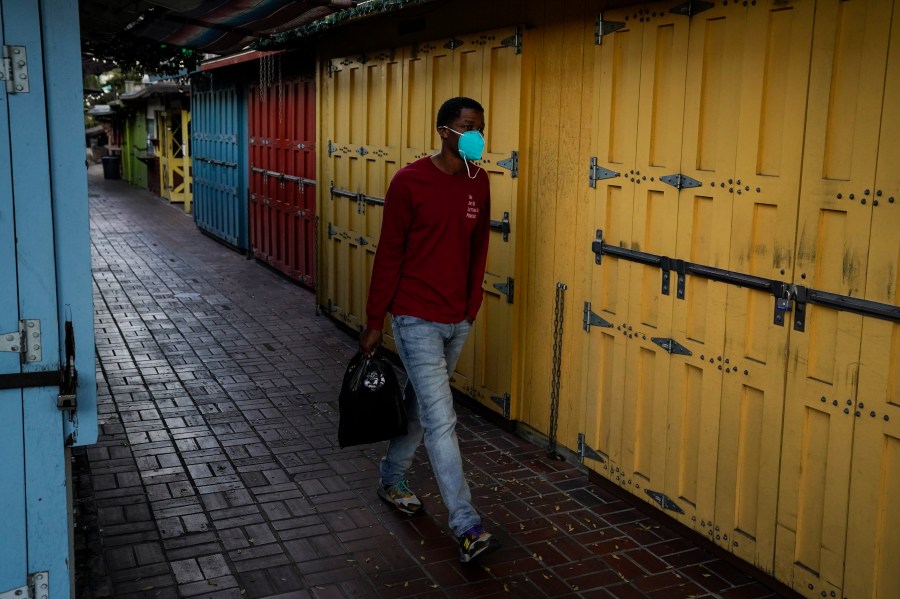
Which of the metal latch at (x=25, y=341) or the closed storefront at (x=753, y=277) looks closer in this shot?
the metal latch at (x=25, y=341)

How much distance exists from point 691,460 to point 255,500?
8.38 feet

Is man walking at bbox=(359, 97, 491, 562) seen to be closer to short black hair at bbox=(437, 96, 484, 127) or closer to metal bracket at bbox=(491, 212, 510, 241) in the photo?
short black hair at bbox=(437, 96, 484, 127)

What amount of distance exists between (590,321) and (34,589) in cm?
352

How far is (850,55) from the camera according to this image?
403 centimetres

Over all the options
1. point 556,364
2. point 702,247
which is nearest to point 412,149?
point 556,364

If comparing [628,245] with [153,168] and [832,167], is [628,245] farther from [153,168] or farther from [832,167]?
[153,168]

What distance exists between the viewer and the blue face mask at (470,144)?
4855 mm

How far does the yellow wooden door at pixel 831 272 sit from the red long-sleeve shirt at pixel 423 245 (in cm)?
167

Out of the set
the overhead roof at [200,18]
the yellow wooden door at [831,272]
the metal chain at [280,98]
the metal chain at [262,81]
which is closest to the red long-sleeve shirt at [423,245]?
the yellow wooden door at [831,272]

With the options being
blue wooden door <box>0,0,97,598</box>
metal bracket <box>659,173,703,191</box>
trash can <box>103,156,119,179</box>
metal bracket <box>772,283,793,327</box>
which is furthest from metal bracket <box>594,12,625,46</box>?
trash can <box>103,156,119,179</box>

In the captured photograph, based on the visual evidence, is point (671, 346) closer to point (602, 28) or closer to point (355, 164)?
point (602, 28)

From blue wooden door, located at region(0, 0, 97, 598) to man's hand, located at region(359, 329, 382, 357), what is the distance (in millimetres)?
1715

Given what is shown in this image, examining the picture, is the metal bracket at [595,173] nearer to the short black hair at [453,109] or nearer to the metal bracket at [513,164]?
the metal bracket at [513,164]

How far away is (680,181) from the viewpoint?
200 inches
